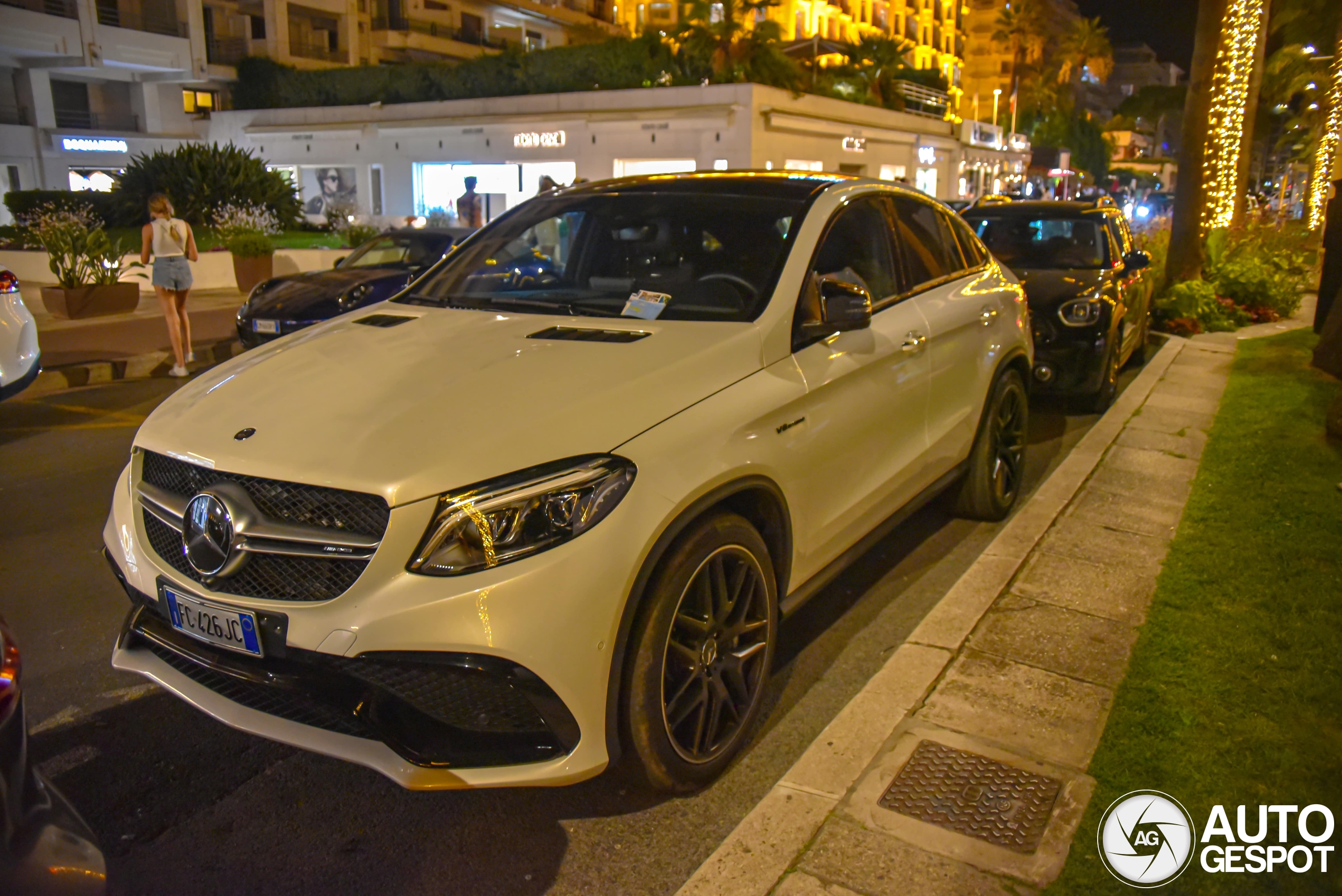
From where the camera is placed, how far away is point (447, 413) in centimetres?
289

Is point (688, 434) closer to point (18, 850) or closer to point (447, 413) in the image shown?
point (447, 413)

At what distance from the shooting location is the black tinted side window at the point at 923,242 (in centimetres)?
484

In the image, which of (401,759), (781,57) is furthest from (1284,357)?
(781,57)

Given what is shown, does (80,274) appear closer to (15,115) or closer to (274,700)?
(274,700)

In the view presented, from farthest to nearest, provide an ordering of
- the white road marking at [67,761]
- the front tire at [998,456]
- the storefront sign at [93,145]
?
the storefront sign at [93,145]
the front tire at [998,456]
the white road marking at [67,761]

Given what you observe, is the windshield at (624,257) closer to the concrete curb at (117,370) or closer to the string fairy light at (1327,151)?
the concrete curb at (117,370)

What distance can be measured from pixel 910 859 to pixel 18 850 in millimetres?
2062

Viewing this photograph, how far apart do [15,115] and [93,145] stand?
2.50 m

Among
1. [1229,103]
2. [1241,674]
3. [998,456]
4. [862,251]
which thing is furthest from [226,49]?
[1241,674]

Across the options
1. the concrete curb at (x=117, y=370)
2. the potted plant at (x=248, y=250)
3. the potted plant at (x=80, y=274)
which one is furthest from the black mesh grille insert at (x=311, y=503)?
the potted plant at (x=248, y=250)

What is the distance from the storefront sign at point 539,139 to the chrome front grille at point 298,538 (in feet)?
103

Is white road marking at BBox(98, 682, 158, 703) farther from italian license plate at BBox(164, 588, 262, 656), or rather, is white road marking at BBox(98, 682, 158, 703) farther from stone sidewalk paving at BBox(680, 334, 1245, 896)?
stone sidewalk paving at BBox(680, 334, 1245, 896)

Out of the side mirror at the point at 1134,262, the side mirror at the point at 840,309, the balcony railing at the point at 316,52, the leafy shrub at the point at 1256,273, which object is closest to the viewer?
the side mirror at the point at 840,309

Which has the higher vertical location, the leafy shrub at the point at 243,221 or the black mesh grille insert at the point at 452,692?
the leafy shrub at the point at 243,221
